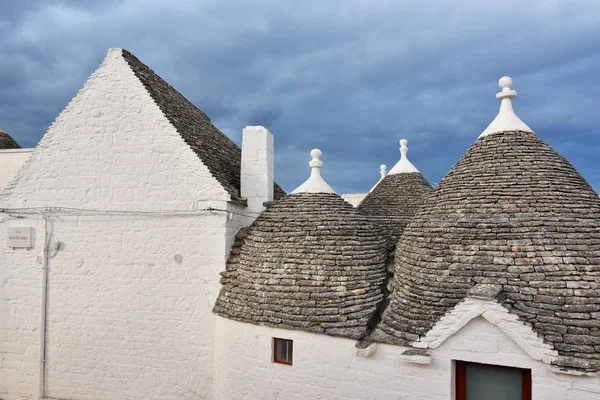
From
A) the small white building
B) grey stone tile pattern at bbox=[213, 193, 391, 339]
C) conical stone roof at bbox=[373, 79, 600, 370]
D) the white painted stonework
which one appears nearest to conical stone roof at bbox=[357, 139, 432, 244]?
the small white building

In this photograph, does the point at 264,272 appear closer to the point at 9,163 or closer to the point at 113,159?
the point at 113,159

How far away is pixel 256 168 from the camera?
30.1 feet

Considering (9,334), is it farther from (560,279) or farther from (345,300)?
(560,279)

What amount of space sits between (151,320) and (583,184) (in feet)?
28.1

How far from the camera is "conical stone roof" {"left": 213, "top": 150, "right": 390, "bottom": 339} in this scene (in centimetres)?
672

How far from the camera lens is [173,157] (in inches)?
340

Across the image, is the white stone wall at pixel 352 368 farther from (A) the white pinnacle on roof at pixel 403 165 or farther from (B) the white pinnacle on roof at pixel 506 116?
(A) the white pinnacle on roof at pixel 403 165

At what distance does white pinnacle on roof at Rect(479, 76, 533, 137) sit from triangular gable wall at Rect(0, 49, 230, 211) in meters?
5.33

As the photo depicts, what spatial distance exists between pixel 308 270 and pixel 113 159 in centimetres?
508

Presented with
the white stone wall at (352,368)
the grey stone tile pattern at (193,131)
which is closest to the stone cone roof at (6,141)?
the grey stone tile pattern at (193,131)

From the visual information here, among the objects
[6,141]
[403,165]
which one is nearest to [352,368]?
[403,165]

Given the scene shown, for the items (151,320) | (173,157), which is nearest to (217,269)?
(151,320)

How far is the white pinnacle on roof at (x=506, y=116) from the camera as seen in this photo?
737 centimetres

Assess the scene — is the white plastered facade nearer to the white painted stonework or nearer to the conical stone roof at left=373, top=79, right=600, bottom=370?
the conical stone roof at left=373, top=79, right=600, bottom=370
